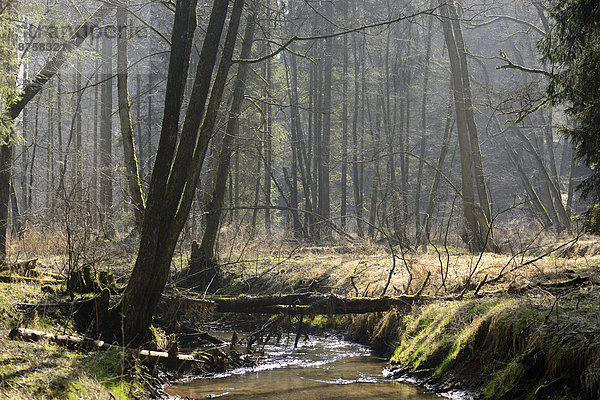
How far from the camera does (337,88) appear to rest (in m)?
32.6

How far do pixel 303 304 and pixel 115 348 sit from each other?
3424 mm

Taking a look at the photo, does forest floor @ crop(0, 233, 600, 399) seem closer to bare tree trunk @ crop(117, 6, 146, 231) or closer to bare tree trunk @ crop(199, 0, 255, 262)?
bare tree trunk @ crop(117, 6, 146, 231)

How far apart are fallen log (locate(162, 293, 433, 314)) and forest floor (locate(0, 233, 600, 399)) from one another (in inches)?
14.9

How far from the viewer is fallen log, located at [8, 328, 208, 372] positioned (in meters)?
6.31

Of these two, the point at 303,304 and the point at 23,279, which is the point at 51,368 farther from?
the point at 303,304

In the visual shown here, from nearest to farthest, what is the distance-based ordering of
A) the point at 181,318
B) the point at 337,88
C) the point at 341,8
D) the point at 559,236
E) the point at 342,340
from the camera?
1. the point at 181,318
2. the point at 342,340
3. the point at 559,236
4. the point at 341,8
5. the point at 337,88

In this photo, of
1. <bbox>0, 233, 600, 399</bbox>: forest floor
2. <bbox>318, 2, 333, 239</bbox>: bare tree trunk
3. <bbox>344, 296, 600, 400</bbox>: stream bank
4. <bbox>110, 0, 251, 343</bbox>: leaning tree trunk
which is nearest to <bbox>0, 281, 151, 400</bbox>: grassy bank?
<bbox>0, 233, 600, 399</bbox>: forest floor

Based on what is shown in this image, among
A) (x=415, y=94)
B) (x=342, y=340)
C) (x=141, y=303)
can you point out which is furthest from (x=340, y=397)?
(x=415, y=94)

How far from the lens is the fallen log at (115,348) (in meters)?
6.31

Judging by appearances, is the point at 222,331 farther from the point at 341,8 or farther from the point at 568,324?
Result: the point at 341,8

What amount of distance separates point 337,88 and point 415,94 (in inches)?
314

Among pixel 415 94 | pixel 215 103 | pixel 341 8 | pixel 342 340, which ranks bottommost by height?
pixel 342 340

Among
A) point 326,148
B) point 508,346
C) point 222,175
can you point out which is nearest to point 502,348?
point 508,346

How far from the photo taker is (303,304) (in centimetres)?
946
